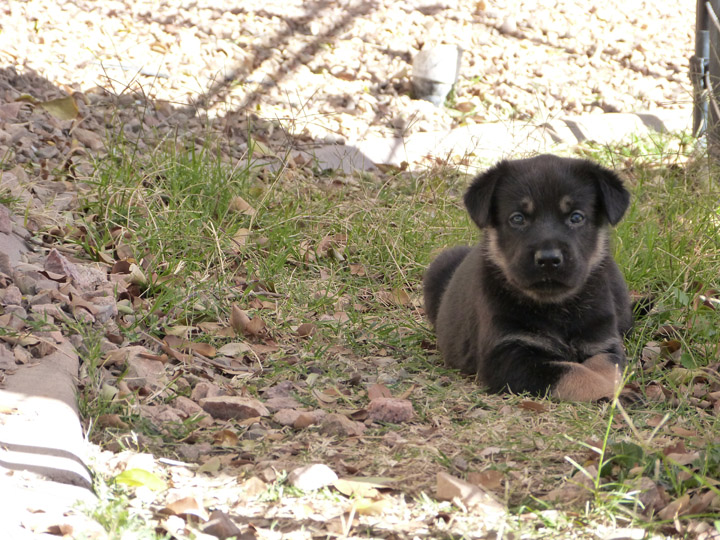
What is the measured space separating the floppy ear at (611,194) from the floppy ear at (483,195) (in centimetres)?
43

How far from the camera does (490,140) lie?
8102 millimetres

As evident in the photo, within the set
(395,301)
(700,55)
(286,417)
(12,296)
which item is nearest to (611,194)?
(395,301)

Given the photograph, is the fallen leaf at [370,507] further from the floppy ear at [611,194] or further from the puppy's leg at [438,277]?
the puppy's leg at [438,277]

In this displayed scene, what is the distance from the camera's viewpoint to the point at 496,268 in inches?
173

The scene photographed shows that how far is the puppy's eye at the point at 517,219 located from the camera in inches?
167

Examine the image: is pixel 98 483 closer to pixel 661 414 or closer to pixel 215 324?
pixel 215 324

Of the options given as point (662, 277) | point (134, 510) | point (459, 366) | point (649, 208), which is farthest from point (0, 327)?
point (649, 208)

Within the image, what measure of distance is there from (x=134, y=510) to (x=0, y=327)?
1.32 meters

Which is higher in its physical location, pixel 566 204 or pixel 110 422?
pixel 566 204

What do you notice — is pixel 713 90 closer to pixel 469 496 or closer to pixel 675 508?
pixel 675 508

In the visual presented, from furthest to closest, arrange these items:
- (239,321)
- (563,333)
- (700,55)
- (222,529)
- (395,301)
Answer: (700,55)
(395,301)
(239,321)
(563,333)
(222,529)

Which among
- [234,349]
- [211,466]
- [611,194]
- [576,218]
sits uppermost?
[611,194]

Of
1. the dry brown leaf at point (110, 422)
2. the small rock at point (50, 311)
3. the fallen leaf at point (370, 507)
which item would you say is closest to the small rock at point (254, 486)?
the fallen leaf at point (370, 507)

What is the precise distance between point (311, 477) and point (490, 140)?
5720 millimetres
